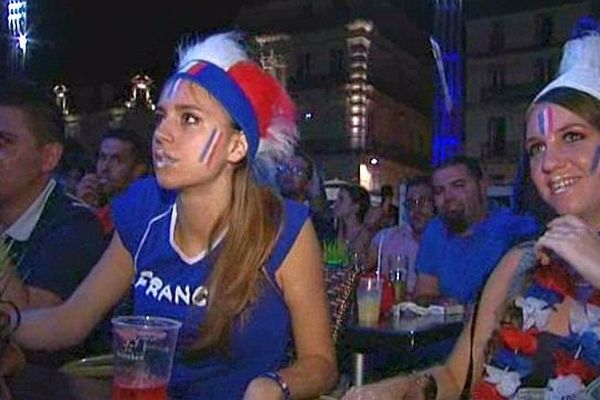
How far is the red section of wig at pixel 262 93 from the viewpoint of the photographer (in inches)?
81.0

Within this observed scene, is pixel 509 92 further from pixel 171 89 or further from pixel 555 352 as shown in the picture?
pixel 171 89

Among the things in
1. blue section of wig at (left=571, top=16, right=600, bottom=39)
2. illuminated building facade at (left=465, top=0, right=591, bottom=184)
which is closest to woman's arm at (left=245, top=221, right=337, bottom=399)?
blue section of wig at (left=571, top=16, right=600, bottom=39)

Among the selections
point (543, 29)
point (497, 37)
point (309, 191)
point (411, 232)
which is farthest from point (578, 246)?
point (497, 37)

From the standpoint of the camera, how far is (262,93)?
2082 mm

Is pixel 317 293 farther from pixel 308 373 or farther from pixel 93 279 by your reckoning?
pixel 93 279

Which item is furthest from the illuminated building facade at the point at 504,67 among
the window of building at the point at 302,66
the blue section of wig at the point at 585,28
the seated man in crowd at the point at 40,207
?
the seated man in crowd at the point at 40,207

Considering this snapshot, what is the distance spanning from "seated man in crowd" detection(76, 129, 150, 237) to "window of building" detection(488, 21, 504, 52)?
45.5 metres

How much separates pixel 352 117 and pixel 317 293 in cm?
4392

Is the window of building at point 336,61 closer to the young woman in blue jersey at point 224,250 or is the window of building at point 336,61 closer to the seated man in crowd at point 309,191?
the seated man in crowd at point 309,191

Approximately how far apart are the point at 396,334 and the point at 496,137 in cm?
4448

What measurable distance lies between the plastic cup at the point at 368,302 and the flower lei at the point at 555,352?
Result: 1945 mm

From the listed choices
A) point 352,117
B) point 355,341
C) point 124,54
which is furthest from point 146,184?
point 352,117

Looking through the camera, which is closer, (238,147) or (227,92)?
(227,92)

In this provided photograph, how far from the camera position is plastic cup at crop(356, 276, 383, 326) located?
13.4 feet
